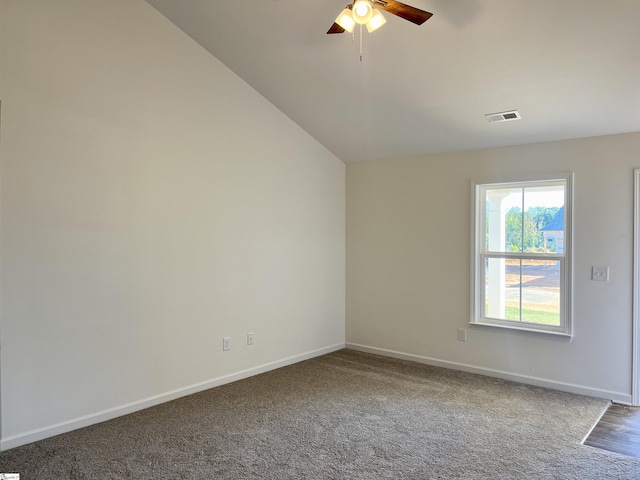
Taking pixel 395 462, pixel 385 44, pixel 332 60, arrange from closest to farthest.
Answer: pixel 395 462, pixel 385 44, pixel 332 60

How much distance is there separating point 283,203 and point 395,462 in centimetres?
285

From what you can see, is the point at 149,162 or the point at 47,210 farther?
the point at 149,162

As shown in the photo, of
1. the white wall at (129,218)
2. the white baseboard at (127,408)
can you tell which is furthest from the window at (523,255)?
the white baseboard at (127,408)

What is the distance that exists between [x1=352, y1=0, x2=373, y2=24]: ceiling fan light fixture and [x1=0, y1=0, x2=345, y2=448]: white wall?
1958 millimetres

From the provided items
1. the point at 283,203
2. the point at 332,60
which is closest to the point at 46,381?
the point at 283,203

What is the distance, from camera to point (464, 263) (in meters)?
4.52

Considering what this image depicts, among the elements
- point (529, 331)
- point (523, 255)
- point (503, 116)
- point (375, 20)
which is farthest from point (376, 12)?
point (529, 331)

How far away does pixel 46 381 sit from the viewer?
9.61 ft

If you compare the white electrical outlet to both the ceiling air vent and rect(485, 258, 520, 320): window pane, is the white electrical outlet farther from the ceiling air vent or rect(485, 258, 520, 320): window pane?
the ceiling air vent

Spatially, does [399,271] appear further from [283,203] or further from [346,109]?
[346,109]

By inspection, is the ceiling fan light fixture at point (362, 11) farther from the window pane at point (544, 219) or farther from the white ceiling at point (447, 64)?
the window pane at point (544, 219)

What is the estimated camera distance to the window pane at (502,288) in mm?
4293

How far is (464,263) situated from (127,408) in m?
3.42

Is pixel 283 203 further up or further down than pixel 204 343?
further up
